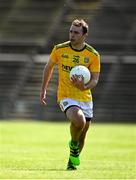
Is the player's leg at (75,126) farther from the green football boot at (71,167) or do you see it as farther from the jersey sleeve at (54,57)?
the jersey sleeve at (54,57)

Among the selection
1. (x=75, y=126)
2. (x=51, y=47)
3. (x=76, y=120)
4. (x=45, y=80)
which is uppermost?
(x=45, y=80)

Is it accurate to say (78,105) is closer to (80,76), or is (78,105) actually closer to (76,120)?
(76,120)

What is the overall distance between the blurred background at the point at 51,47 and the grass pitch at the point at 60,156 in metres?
11.6

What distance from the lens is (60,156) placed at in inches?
569

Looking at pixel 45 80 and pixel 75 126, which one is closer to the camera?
pixel 75 126

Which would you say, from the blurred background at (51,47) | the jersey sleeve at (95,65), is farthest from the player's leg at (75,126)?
the blurred background at (51,47)

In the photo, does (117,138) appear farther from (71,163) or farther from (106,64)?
(106,64)

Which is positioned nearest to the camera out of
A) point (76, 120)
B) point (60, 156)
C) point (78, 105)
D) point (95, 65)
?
point (76, 120)

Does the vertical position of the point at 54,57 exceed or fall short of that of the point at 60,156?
it exceeds it

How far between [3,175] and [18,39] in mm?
29008

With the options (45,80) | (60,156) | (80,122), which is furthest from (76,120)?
(60,156)

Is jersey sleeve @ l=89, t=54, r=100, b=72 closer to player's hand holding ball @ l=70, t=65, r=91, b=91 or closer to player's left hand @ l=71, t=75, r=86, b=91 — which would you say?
player's hand holding ball @ l=70, t=65, r=91, b=91

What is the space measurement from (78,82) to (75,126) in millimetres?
596

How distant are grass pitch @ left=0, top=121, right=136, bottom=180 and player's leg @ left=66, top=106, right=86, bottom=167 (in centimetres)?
19
